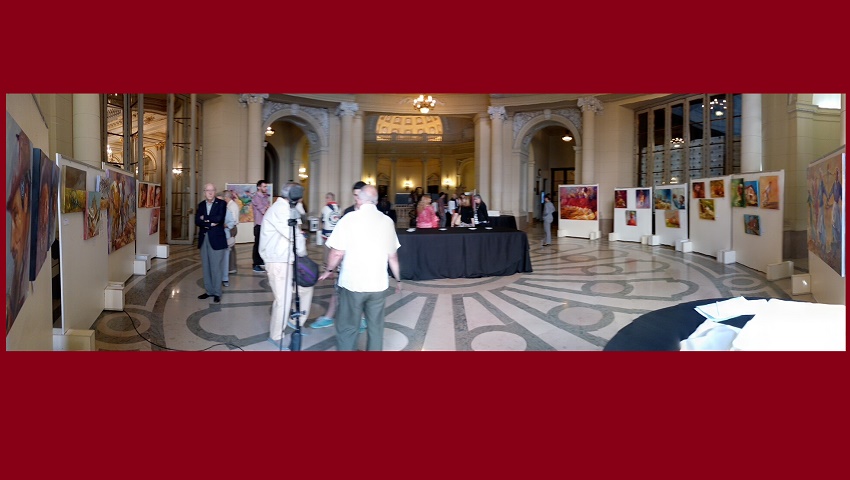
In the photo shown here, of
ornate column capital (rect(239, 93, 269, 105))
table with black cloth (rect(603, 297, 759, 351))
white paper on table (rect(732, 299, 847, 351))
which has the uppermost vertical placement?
ornate column capital (rect(239, 93, 269, 105))

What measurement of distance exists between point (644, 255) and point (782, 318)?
10.0 metres

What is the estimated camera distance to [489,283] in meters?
7.98

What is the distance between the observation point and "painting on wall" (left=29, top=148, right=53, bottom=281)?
2791 mm

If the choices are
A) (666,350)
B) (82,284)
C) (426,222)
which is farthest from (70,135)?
(666,350)

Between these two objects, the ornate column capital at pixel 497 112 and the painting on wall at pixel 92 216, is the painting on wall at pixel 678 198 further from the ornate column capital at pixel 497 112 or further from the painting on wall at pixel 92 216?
the painting on wall at pixel 92 216

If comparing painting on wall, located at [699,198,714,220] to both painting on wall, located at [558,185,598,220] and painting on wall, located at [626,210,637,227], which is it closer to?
painting on wall, located at [626,210,637,227]

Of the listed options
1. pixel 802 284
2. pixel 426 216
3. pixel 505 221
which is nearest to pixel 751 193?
pixel 802 284

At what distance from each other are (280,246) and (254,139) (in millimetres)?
12570

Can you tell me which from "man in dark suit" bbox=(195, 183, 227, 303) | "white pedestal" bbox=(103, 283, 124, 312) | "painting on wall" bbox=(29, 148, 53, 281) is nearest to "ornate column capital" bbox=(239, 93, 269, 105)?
"man in dark suit" bbox=(195, 183, 227, 303)

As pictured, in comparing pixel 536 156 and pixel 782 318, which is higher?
pixel 536 156

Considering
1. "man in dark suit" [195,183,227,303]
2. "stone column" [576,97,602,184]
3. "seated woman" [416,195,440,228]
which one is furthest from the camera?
"stone column" [576,97,602,184]

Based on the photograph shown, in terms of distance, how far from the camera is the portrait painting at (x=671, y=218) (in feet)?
42.2

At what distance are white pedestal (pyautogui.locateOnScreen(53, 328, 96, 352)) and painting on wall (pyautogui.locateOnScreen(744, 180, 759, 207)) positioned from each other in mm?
11171

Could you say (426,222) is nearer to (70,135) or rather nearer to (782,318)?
(70,135)
